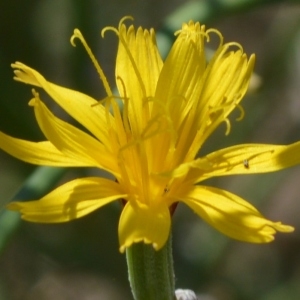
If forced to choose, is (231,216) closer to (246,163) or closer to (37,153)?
(246,163)

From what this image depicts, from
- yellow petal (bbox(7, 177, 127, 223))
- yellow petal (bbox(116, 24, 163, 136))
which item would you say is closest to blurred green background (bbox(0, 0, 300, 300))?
yellow petal (bbox(116, 24, 163, 136))

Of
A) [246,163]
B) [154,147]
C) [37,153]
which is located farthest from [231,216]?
[37,153]

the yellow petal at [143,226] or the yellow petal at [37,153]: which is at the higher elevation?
the yellow petal at [37,153]

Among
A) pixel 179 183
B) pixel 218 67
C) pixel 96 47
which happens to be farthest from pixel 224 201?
pixel 96 47

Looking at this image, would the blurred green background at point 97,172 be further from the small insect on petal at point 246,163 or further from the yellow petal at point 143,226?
the yellow petal at point 143,226

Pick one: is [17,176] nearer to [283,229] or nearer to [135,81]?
[135,81]

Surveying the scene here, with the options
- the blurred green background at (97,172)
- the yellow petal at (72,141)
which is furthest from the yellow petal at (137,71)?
the blurred green background at (97,172)

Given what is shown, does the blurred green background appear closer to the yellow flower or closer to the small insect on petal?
the yellow flower

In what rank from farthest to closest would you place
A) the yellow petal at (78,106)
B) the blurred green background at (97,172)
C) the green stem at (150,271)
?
the blurred green background at (97,172) → the yellow petal at (78,106) → the green stem at (150,271)
